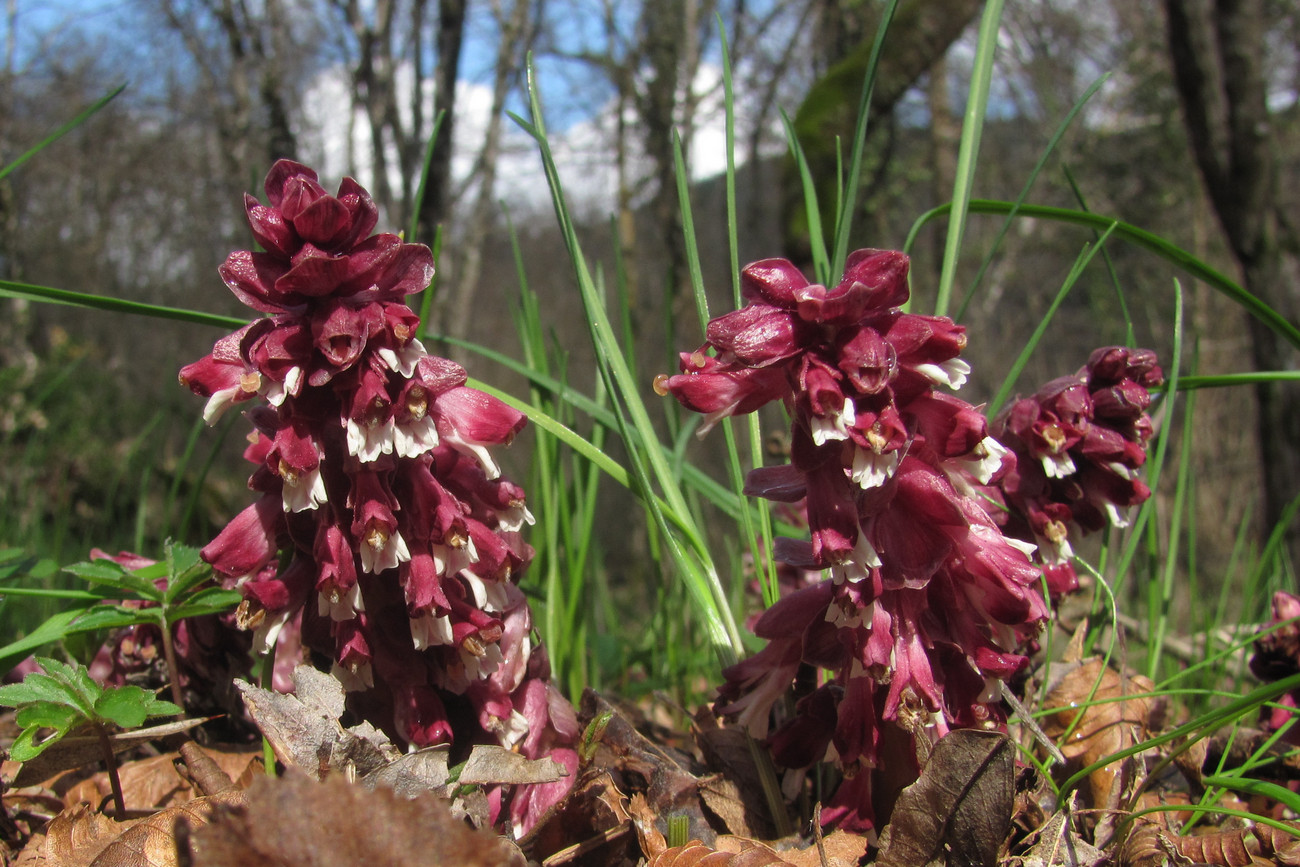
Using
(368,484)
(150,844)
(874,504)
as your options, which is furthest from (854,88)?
(150,844)

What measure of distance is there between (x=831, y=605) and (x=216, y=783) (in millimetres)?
656

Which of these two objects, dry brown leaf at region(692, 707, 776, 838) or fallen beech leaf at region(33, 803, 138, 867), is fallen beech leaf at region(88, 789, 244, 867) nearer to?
fallen beech leaf at region(33, 803, 138, 867)

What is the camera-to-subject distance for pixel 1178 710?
4.92ft

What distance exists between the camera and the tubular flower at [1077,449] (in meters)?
0.93

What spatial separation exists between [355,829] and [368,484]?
297 millimetres

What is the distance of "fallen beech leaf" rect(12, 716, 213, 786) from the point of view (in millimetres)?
852

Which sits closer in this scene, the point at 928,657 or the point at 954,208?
the point at 928,657

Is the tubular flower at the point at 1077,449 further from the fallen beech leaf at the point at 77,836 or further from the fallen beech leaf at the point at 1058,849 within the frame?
the fallen beech leaf at the point at 77,836

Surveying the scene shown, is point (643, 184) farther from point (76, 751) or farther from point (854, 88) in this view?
point (76, 751)

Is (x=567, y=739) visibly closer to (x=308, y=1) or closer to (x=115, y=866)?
(x=115, y=866)

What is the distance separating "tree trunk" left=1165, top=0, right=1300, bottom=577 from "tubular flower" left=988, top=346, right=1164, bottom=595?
367 cm

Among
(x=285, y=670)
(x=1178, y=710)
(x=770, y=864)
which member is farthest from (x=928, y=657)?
(x=1178, y=710)

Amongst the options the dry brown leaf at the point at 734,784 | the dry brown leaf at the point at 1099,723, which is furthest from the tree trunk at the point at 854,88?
the dry brown leaf at the point at 734,784

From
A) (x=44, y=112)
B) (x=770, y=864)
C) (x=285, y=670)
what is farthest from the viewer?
(x=44, y=112)
